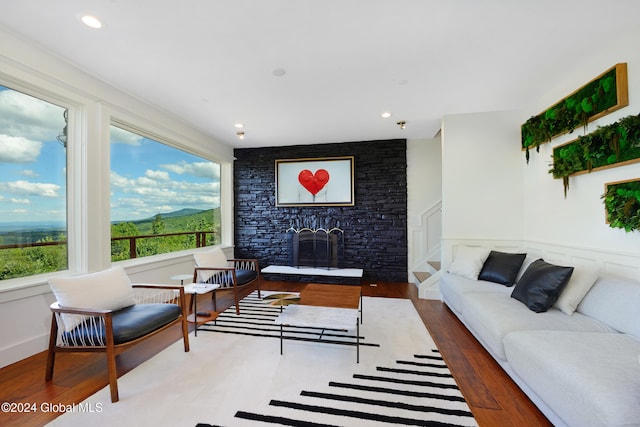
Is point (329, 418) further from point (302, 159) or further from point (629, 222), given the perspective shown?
point (302, 159)

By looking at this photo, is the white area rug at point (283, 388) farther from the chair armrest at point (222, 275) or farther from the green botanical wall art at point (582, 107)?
the green botanical wall art at point (582, 107)

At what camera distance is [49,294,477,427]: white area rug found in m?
1.62

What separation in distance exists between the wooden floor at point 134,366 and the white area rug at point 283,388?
0.12m

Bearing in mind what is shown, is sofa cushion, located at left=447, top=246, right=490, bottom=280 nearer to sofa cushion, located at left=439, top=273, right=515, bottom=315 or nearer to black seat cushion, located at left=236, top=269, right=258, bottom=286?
sofa cushion, located at left=439, top=273, right=515, bottom=315

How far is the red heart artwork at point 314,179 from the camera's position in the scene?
17.0ft

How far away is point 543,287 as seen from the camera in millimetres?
2248

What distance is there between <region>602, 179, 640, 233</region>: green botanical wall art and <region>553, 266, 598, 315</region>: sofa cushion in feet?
1.36

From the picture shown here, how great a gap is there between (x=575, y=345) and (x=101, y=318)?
3214 mm

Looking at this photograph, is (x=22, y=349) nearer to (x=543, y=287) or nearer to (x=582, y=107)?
(x=543, y=287)

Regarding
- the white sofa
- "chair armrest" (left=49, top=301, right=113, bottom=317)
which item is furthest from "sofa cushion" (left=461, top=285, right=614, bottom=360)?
"chair armrest" (left=49, top=301, right=113, bottom=317)

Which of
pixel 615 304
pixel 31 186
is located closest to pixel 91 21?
pixel 31 186

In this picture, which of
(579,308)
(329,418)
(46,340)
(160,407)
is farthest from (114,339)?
(579,308)

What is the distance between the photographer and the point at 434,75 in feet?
9.16

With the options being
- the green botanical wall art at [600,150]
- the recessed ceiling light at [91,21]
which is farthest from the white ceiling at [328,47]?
the green botanical wall art at [600,150]
